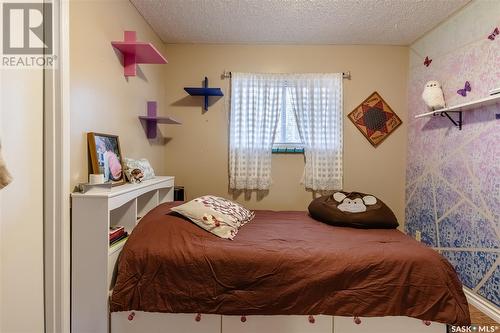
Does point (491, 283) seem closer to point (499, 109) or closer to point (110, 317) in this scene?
point (499, 109)

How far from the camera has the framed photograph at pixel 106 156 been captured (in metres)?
1.67

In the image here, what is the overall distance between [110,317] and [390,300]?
1.50 metres

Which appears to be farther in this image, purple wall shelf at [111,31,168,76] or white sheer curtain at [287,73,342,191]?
white sheer curtain at [287,73,342,191]

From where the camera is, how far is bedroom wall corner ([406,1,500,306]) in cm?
201

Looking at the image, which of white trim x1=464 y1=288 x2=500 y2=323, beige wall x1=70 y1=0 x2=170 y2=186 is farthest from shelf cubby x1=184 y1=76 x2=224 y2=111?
white trim x1=464 y1=288 x2=500 y2=323

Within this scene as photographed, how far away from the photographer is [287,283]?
1.50m

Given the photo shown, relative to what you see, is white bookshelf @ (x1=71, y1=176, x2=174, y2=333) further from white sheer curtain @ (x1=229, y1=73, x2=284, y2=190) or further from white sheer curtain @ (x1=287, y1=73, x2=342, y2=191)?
white sheer curtain @ (x1=287, y1=73, x2=342, y2=191)

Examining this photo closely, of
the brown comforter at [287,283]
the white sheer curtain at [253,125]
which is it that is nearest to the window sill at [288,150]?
the white sheer curtain at [253,125]

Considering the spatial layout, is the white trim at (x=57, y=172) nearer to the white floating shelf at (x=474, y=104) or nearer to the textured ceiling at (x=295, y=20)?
the textured ceiling at (x=295, y=20)

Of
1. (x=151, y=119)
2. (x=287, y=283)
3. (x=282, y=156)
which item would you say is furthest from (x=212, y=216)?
(x=282, y=156)

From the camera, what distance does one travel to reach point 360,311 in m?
1.48

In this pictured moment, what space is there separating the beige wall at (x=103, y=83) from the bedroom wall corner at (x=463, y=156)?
2654mm

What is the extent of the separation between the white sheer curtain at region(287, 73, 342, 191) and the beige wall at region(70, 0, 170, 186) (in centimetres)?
154
